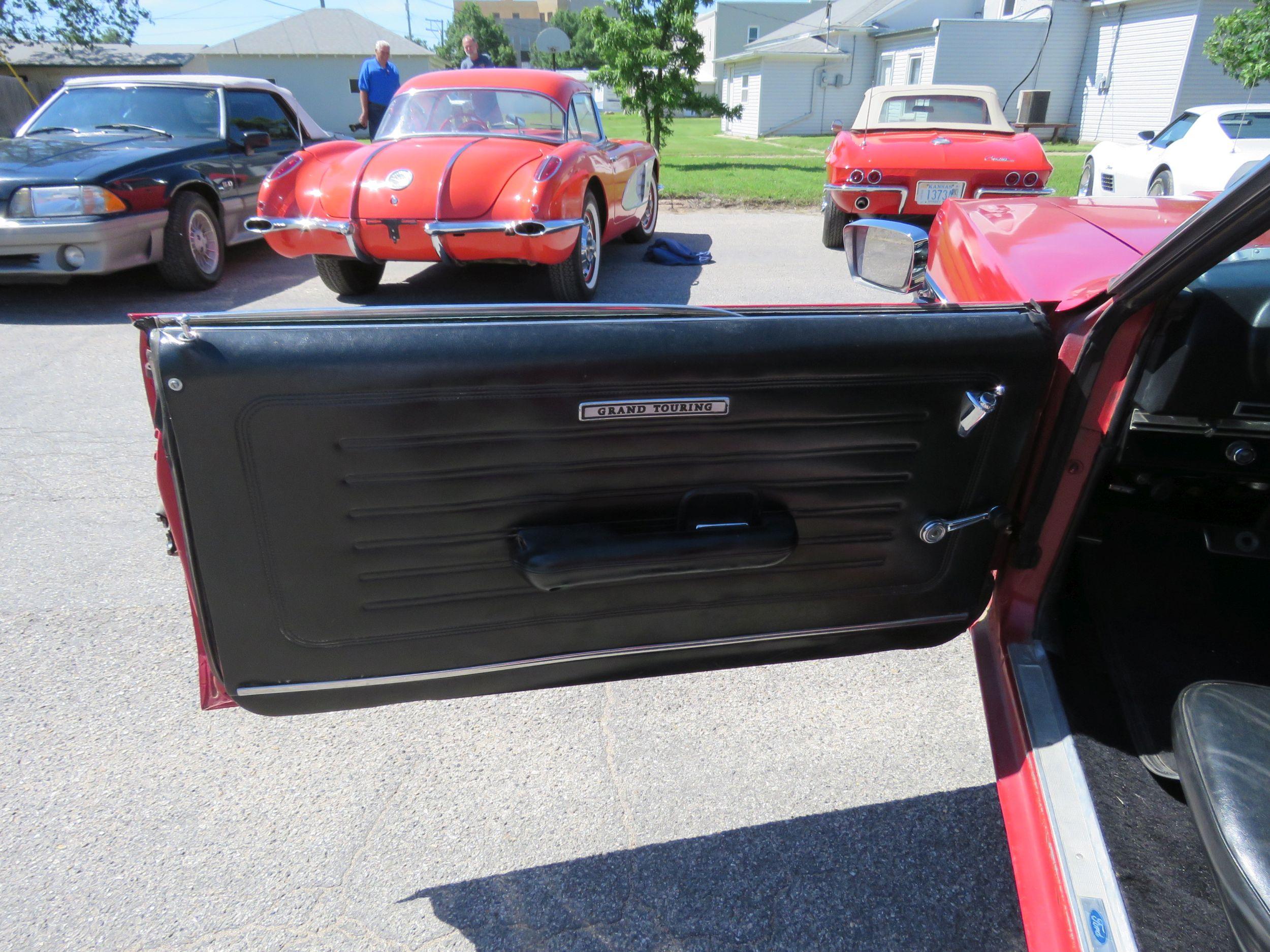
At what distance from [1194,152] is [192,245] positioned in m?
10.1

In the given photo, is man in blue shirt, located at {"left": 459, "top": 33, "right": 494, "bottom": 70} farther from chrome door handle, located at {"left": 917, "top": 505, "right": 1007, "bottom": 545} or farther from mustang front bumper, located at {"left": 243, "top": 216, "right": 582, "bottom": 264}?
chrome door handle, located at {"left": 917, "top": 505, "right": 1007, "bottom": 545}

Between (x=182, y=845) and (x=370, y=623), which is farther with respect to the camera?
(x=182, y=845)

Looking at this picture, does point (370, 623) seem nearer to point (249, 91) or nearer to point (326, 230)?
point (326, 230)

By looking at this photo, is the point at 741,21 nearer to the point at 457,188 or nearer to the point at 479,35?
the point at 479,35

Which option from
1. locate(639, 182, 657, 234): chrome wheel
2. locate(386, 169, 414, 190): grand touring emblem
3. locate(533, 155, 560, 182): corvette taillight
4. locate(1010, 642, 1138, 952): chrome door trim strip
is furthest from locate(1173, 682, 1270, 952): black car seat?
locate(639, 182, 657, 234): chrome wheel

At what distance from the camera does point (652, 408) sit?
1.40 metres

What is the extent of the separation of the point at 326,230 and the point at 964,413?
15.9 ft

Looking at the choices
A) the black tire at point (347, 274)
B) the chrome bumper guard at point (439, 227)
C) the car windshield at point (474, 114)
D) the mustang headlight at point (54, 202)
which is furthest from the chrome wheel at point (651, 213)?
the mustang headlight at point (54, 202)

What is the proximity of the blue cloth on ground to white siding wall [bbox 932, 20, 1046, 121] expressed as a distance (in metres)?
20.8

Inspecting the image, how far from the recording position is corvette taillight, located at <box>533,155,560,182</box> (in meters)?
5.35

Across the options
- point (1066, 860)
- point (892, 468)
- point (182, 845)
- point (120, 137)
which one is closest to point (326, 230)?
point (120, 137)

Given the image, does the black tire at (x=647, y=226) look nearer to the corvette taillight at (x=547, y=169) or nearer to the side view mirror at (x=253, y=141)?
the corvette taillight at (x=547, y=169)

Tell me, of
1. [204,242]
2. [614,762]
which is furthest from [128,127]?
[614,762]

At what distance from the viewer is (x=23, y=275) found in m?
5.83
